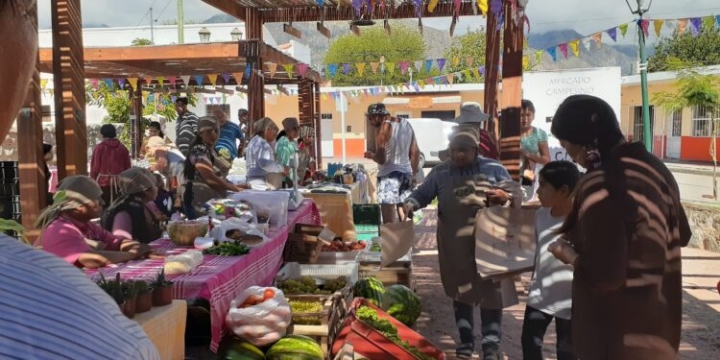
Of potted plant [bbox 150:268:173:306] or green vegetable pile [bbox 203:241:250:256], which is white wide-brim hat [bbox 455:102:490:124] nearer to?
green vegetable pile [bbox 203:241:250:256]

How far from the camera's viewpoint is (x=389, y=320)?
166 inches

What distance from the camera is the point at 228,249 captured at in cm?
389

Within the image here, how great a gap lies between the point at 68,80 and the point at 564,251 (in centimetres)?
416

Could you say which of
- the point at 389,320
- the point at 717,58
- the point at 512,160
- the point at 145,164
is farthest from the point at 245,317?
the point at 717,58

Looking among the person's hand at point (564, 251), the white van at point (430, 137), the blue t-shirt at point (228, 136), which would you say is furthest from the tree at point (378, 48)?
the person's hand at point (564, 251)

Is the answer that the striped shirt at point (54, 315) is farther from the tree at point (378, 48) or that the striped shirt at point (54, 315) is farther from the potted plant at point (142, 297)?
the tree at point (378, 48)

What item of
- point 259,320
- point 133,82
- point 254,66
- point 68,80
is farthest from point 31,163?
point 133,82

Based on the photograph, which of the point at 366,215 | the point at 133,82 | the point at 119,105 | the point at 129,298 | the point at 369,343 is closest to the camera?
the point at 129,298

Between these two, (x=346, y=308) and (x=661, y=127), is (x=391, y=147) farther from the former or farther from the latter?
(x=661, y=127)

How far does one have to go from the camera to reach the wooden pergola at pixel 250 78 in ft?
15.7

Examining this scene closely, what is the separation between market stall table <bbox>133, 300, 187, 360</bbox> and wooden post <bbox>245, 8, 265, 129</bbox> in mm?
7860

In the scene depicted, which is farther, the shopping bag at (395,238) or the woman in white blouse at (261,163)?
the woman in white blouse at (261,163)

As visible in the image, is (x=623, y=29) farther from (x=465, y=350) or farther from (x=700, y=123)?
(x=700, y=123)

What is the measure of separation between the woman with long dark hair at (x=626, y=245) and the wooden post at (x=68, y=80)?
4073mm
